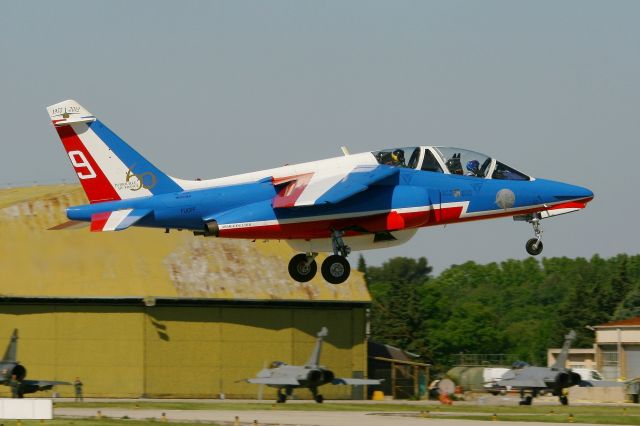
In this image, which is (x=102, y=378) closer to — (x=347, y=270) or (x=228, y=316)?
(x=228, y=316)

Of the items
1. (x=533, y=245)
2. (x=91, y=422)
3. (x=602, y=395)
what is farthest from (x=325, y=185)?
(x=602, y=395)

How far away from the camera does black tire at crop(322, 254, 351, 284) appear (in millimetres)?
36969

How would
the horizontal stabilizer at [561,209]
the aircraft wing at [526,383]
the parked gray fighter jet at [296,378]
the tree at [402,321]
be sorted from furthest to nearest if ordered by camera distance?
the tree at [402,321] → the parked gray fighter jet at [296,378] → the aircraft wing at [526,383] → the horizontal stabilizer at [561,209]

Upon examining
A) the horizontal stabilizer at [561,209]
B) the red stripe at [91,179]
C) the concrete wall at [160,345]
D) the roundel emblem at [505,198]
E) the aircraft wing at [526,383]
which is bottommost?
the aircraft wing at [526,383]

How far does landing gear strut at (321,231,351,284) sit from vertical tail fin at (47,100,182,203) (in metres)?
5.07

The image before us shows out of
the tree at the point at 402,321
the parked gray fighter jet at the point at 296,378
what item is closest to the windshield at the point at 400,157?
the parked gray fighter jet at the point at 296,378

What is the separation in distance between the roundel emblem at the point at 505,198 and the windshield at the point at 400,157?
2931mm

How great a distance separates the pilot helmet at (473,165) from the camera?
37.6m

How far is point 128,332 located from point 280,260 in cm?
991

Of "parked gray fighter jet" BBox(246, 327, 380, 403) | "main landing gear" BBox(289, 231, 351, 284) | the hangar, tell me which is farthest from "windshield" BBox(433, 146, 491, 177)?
the hangar

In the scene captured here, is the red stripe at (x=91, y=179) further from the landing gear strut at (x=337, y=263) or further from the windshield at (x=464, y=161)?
the windshield at (x=464, y=161)

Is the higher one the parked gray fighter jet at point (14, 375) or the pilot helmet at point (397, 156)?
the pilot helmet at point (397, 156)

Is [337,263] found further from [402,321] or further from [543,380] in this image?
[402,321]

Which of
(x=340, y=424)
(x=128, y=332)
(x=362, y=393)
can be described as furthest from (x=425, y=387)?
(x=340, y=424)
